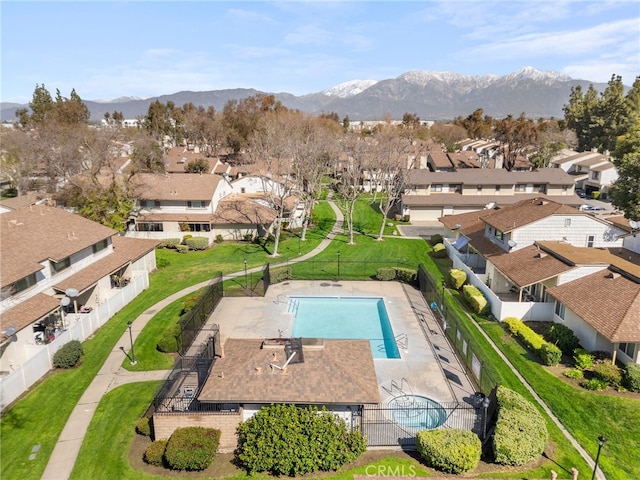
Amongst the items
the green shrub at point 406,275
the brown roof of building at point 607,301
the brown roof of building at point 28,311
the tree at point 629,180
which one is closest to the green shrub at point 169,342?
the brown roof of building at point 28,311

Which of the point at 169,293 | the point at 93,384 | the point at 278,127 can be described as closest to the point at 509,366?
the point at 93,384

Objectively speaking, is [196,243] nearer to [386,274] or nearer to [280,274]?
[280,274]

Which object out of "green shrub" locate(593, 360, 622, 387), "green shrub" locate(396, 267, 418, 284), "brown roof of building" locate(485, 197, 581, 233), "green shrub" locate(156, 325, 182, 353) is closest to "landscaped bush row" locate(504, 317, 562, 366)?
"green shrub" locate(593, 360, 622, 387)

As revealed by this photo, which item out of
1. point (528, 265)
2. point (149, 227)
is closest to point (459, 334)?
point (528, 265)

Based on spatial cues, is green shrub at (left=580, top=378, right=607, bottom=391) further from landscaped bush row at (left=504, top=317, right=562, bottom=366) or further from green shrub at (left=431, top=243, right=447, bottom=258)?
green shrub at (left=431, top=243, right=447, bottom=258)

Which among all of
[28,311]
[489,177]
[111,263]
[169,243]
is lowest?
[169,243]

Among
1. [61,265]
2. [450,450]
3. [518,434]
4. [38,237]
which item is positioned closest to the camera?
[450,450]
